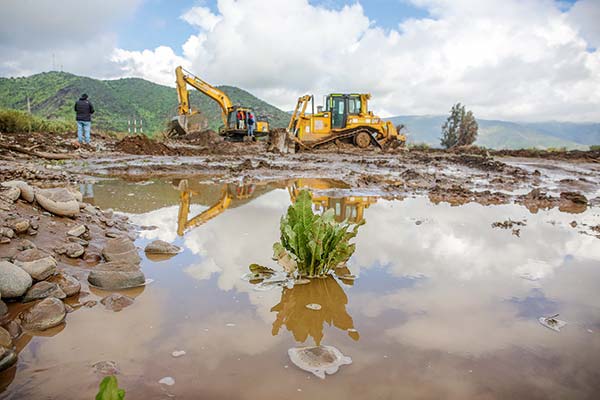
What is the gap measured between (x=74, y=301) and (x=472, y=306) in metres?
2.53

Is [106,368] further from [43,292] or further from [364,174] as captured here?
[364,174]

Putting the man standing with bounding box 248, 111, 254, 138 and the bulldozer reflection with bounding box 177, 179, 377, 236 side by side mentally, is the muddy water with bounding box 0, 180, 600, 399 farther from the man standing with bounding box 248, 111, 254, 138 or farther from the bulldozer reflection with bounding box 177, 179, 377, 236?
the man standing with bounding box 248, 111, 254, 138

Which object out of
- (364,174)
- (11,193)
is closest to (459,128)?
(364,174)

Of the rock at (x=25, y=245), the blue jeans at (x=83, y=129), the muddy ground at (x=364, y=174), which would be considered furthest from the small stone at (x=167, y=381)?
the blue jeans at (x=83, y=129)

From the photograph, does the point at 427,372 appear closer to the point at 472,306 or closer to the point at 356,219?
the point at 472,306

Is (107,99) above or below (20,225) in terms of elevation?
above

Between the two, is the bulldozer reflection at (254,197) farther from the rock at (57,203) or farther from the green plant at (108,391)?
the green plant at (108,391)

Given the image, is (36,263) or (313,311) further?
(36,263)

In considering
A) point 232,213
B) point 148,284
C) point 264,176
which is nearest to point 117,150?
point 264,176

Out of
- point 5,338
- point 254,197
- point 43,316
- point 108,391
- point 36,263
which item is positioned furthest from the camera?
point 254,197

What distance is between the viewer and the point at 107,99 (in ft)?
201

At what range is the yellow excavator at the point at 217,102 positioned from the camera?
22.2m

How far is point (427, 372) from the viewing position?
1833 millimetres

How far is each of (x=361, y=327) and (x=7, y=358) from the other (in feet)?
5.62
